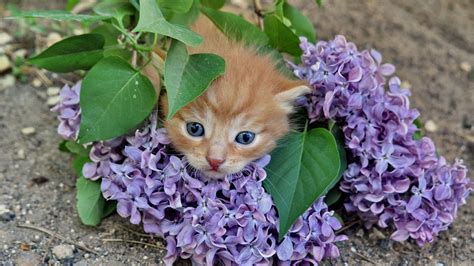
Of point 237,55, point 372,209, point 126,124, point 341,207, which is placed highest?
point 237,55

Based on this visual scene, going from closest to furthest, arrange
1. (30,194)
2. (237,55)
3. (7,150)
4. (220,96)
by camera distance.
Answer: (220,96)
(237,55)
(30,194)
(7,150)

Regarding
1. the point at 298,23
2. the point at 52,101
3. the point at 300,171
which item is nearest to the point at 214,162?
the point at 300,171

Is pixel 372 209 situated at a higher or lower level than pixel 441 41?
higher

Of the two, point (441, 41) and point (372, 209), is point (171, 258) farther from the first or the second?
point (441, 41)

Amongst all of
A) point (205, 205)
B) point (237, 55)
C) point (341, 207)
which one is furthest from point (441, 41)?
point (205, 205)

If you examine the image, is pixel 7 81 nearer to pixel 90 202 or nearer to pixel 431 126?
pixel 90 202

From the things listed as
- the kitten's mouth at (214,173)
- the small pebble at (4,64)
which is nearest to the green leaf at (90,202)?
the kitten's mouth at (214,173)
